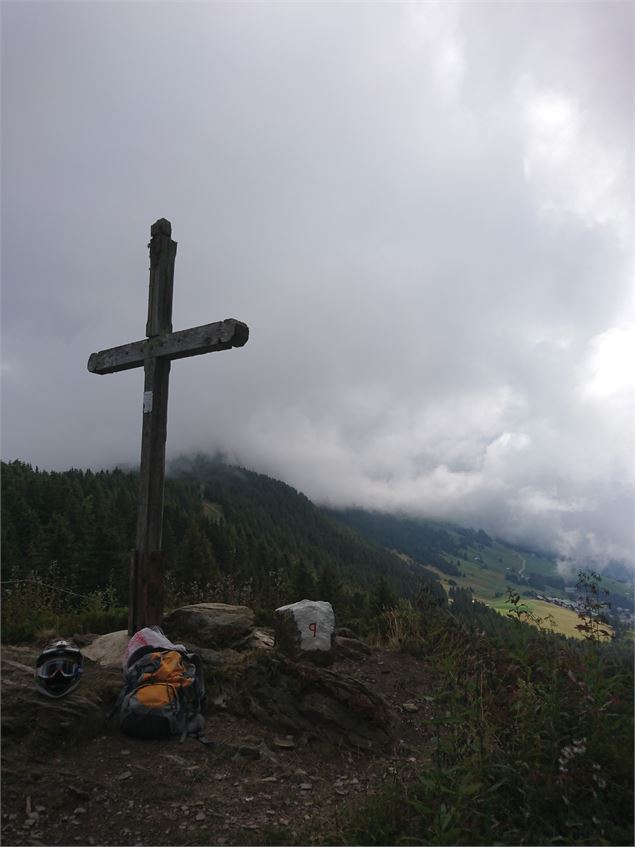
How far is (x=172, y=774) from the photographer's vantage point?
4.60 metres

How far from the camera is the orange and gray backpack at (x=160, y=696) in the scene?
514cm

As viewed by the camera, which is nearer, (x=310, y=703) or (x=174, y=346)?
(x=310, y=703)

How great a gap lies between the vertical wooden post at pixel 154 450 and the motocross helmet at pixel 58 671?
55.5 inches

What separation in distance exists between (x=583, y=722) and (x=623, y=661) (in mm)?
793

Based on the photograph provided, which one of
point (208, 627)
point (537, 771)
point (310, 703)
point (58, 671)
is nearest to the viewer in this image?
point (537, 771)

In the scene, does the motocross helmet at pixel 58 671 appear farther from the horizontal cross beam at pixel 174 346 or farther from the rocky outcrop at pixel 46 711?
the horizontal cross beam at pixel 174 346

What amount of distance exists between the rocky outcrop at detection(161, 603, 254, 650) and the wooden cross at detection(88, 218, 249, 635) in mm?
677

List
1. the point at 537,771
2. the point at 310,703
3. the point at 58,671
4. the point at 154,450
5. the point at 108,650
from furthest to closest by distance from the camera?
the point at 154,450
the point at 108,650
the point at 310,703
the point at 58,671
the point at 537,771

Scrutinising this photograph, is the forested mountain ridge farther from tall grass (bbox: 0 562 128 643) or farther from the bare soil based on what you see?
the bare soil

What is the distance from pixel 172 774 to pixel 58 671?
1.63 meters

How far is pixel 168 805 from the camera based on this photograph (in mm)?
4195

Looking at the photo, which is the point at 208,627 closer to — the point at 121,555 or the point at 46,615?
the point at 46,615

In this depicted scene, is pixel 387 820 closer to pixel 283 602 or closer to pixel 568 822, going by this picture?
pixel 568 822

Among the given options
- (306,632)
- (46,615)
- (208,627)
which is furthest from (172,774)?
(46,615)
